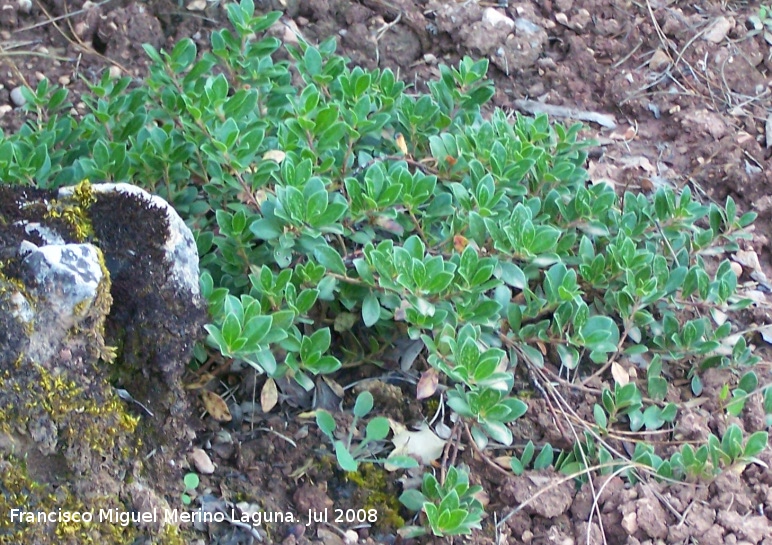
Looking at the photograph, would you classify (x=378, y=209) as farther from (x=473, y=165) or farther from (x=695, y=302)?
(x=695, y=302)

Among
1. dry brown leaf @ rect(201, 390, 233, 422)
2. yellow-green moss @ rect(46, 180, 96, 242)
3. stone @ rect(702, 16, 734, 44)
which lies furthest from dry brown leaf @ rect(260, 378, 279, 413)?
stone @ rect(702, 16, 734, 44)

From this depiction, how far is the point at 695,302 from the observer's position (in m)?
2.80

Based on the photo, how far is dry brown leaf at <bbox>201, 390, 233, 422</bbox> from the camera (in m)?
2.30

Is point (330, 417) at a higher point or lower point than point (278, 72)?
lower

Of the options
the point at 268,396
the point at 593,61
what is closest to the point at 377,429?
the point at 268,396

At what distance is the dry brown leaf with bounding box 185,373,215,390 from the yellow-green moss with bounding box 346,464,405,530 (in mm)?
451

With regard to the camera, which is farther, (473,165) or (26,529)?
(473,165)

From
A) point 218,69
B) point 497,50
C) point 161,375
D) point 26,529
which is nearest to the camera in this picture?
point 26,529

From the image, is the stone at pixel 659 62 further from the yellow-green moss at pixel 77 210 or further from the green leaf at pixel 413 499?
the yellow-green moss at pixel 77 210

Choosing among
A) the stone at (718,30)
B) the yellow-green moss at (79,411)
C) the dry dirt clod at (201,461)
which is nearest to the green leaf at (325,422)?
the dry dirt clod at (201,461)

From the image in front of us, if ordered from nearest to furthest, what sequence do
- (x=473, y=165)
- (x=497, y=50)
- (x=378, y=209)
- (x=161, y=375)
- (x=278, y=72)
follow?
1. (x=161, y=375)
2. (x=378, y=209)
3. (x=473, y=165)
4. (x=278, y=72)
5. (x=497, y=50)

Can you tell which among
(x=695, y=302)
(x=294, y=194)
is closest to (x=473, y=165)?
(x=294, y=194)

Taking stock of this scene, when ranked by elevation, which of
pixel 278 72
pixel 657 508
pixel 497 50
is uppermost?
pixel 278 72

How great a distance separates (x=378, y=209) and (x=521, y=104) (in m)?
1.47
